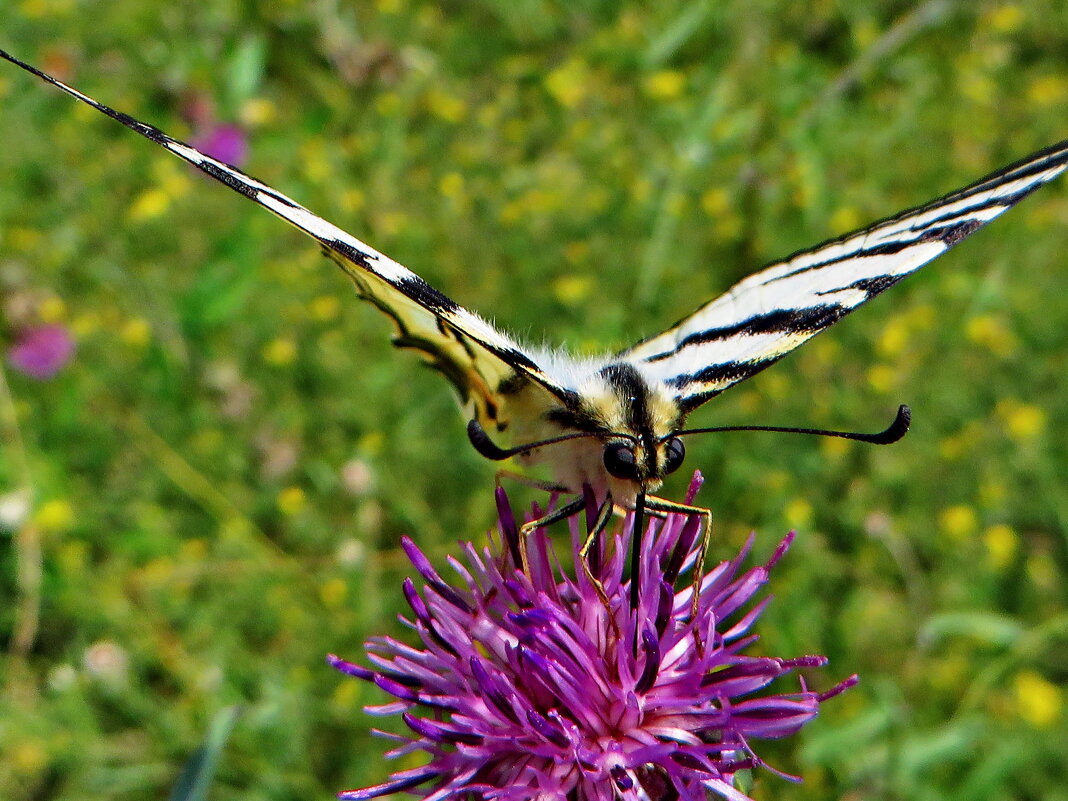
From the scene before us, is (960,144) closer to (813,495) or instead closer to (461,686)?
(813,495)

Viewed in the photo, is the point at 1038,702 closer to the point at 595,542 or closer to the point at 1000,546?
the point at 1000,546

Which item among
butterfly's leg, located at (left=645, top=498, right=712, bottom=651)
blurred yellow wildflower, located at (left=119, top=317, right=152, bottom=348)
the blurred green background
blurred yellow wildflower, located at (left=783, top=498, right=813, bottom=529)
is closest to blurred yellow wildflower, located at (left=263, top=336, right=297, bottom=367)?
the blurred green background

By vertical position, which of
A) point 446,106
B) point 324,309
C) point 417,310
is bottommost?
point 417,310

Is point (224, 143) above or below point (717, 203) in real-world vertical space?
above

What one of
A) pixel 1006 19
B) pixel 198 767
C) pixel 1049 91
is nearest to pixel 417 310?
pixel 198 767

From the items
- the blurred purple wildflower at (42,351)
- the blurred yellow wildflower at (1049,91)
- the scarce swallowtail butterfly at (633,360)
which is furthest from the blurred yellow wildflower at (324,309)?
the blurred yellow wildflower at (1049,91)

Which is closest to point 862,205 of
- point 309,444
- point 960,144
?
point 960,144

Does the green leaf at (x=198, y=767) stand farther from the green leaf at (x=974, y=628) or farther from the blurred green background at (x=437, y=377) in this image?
the green leaf at (x=974, y=628)

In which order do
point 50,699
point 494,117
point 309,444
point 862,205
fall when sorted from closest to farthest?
point 50,699 → point 309,444 → point 862,205 → point 494,117
